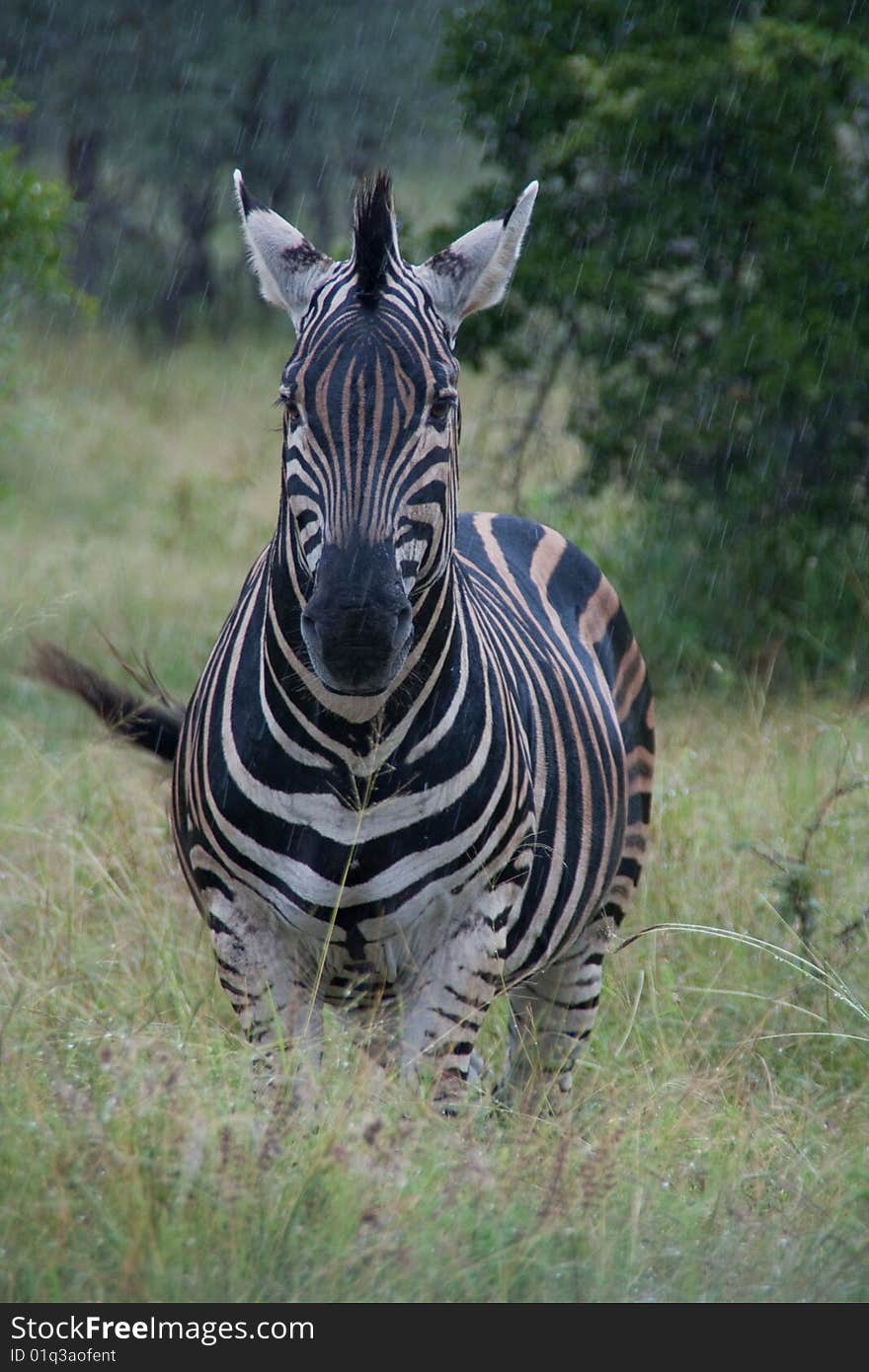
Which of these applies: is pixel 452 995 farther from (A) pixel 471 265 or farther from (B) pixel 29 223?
(B) pixel 29 223

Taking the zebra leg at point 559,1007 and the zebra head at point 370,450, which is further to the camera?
the zebra leg at point 559,1007

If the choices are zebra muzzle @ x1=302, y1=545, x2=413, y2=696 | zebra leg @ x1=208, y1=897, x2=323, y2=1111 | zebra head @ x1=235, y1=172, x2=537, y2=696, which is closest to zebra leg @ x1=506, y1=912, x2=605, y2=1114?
zebra leg @ x1=208, y1=897, x2=323, y2=1111

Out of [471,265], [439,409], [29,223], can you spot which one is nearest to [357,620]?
[439,409]

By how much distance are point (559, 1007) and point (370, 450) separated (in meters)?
2.04

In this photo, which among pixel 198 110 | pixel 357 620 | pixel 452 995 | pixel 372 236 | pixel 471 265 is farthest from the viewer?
pixel 198 110

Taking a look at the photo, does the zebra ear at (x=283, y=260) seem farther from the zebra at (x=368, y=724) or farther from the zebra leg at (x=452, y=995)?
the zebra leg at (x=452, y=995)

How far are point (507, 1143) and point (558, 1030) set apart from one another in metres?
1.28

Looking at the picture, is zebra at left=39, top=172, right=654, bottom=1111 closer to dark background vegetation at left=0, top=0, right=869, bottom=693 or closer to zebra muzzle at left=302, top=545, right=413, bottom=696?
zebra muzzle at left=302, top=545, right=413, bottom=696

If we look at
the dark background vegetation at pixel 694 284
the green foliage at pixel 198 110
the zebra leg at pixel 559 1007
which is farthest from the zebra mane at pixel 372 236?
the green foliage at pixel 198 110

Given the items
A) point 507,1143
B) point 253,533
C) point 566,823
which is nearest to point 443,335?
point 566,823

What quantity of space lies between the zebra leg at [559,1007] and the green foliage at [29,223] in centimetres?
486

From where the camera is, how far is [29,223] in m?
7.86

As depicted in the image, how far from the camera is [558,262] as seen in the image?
306 inches

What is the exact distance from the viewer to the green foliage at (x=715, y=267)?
730 cm
